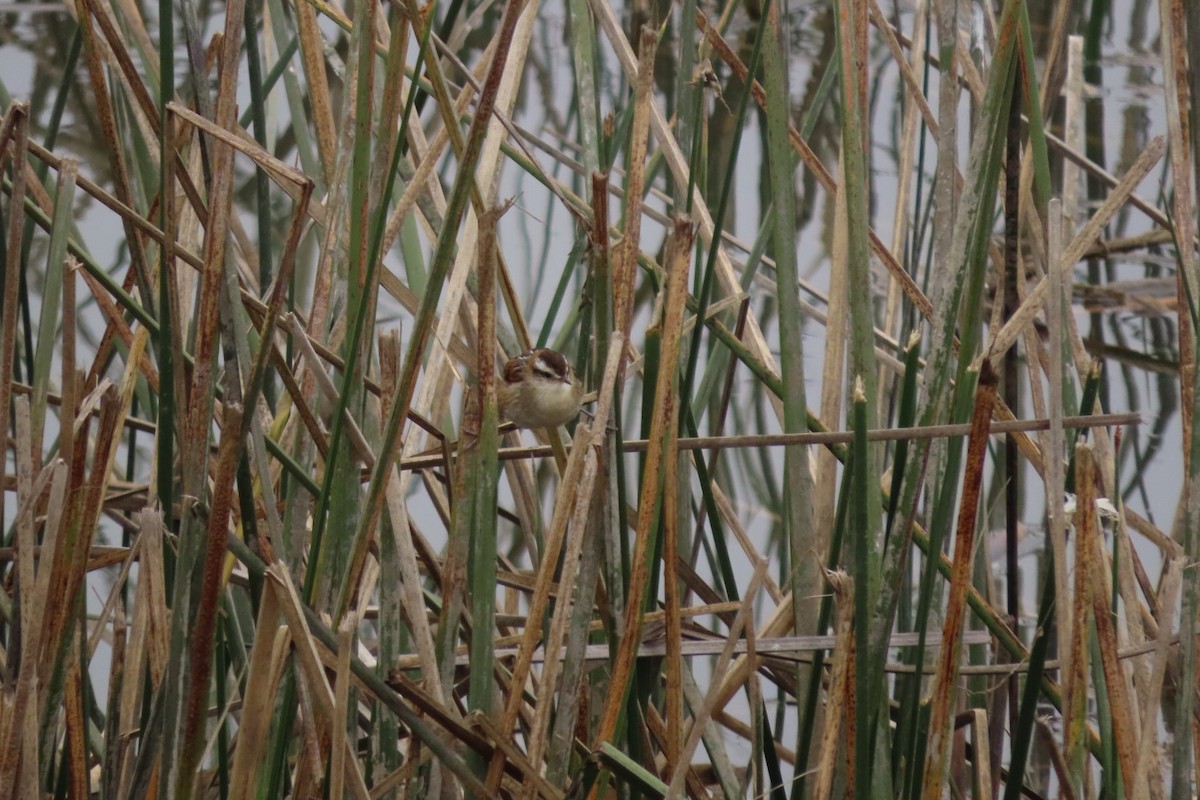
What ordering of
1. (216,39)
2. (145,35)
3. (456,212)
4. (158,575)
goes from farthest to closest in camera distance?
(145,35) → (216,39) → (158,575) → (456,212)

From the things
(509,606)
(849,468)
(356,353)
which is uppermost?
(356,353)

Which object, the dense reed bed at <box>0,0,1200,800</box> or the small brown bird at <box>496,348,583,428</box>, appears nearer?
the dense reed bed at <box>0,0,1200,800</box>

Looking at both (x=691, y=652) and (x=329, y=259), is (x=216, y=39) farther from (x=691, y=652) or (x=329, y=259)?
(x=691, y=652)

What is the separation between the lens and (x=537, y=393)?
Result: 1731mm

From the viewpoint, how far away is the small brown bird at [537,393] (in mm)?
1729

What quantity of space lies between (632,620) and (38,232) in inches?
120

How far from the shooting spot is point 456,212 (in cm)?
118

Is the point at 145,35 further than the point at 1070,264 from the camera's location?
Yes

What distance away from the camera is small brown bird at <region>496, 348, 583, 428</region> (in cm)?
173

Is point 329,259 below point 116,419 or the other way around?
the other way around

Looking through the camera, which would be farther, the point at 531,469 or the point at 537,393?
the point at 531,469

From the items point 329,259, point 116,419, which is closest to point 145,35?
point 329,259

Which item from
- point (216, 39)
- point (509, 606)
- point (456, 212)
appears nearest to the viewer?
point (456, 212)

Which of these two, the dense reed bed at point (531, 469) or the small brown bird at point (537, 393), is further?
the small brown bird at point (537, 393)
